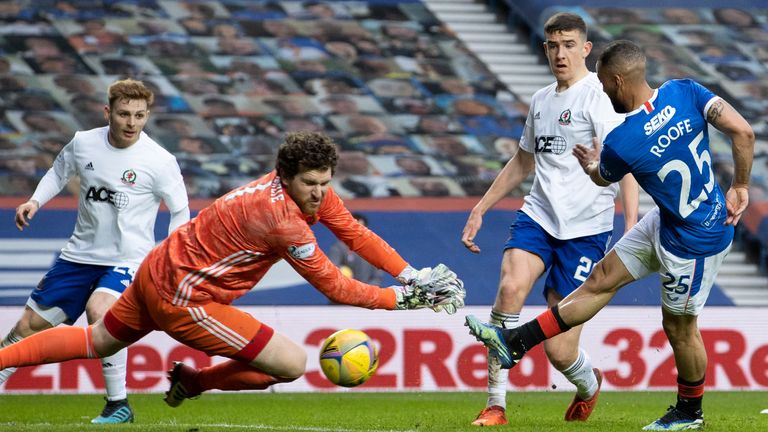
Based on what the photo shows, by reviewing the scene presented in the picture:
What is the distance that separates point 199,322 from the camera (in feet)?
21.7

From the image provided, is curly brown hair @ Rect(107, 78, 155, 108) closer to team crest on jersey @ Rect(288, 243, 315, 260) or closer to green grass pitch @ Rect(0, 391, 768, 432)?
green grass pitch @ Rect(0, 391, 768, 432)

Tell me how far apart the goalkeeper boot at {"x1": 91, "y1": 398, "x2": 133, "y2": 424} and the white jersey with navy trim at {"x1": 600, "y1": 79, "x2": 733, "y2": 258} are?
3540mm

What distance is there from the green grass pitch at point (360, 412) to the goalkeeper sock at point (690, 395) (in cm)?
15

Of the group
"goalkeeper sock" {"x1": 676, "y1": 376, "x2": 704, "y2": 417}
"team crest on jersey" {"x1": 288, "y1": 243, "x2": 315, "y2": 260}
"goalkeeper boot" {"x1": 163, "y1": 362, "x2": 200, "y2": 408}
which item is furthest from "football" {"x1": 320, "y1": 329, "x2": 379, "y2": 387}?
"goalkeeper sock" {"x1": 676, "y1": 376, "x2": 704, "y2": 417}

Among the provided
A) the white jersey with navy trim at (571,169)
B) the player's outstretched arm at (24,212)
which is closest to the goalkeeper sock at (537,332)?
the white jersey with navy trim at (571,169)

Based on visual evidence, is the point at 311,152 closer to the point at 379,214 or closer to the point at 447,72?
the point at 379,214

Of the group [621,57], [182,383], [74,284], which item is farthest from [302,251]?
[74,284]

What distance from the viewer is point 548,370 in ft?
40.4

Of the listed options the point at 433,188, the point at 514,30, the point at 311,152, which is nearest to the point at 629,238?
the point at 311,152

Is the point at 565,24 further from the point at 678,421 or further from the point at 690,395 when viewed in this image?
the point at 678,421

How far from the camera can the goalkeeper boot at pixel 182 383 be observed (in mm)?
7246

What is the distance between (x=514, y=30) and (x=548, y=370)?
457 inches

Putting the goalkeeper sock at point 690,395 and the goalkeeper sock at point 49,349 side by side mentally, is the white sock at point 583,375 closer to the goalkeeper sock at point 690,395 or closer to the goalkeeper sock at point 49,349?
the goalkeeper sock at point 690,395

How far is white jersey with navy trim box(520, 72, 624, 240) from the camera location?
26.5 feet
